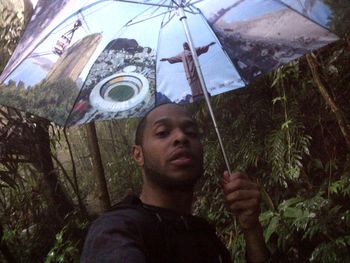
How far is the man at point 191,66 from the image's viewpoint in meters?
2.21

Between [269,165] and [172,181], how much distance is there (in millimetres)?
2610

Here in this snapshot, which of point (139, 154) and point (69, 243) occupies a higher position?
point (139, 154)

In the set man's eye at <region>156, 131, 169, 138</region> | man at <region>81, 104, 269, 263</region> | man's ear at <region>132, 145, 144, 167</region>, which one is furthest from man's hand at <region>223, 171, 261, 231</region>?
man's ear at <region>132, 145, 144, 167</region>

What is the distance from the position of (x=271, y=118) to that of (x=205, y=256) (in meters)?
2.81

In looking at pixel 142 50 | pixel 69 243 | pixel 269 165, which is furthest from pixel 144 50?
pixel 69 243

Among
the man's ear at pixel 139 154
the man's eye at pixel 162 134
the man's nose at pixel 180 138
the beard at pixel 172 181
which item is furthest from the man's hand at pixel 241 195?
the man's ear at pixel 139 154

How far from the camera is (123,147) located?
7.18 m

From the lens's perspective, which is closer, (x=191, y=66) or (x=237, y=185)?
(x=237, y=185)

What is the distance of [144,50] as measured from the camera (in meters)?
2.20

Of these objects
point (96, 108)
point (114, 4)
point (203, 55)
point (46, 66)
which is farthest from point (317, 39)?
point (46, 66)

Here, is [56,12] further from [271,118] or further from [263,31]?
[271,118]

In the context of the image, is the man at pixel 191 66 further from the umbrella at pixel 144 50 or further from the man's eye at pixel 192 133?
the man's eye at pixel 192 133

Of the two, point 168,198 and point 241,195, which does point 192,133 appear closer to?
point 168,198

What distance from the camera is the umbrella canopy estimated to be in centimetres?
190
